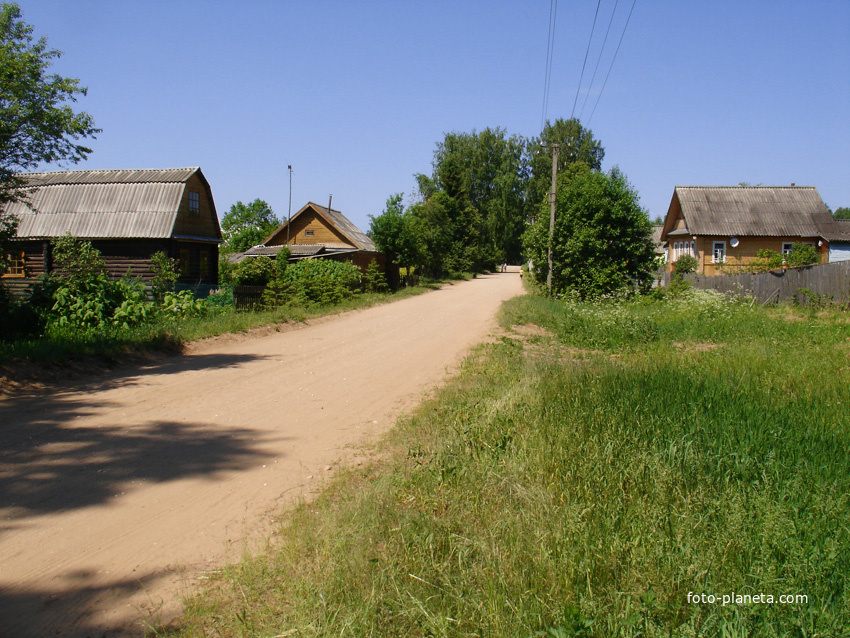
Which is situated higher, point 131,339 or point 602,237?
point 602,237

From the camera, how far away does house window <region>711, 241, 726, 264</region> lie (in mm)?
40469

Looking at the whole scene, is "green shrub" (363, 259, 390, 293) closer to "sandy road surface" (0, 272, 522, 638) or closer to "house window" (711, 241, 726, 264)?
"house window" (711, 241, 726, 264)

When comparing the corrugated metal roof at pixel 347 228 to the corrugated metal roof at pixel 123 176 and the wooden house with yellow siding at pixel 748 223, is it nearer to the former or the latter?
the corrugated metal roof at pixel 123 176

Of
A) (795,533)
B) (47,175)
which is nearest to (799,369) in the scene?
(795,533)

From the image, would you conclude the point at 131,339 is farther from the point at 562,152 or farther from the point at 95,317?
the point at 562,152

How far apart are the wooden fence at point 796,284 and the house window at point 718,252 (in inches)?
560

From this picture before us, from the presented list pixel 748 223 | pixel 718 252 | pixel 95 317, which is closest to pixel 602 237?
pixel 718 252

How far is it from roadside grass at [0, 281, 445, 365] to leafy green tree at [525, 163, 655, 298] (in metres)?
13.6

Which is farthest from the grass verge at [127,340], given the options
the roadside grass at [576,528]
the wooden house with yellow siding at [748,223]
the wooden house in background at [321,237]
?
the wooden house with yellow siding at [748,223]

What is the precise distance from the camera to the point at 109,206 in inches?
1232

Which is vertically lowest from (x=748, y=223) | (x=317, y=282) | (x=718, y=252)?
(x=317, y=282)

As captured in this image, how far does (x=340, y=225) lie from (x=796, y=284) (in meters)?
31.9

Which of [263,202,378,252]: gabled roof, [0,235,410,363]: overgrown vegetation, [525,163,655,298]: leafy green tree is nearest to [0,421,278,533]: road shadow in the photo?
[0,235,410,363]: overgrown vegetation

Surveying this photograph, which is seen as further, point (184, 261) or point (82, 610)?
point (184, 261)
